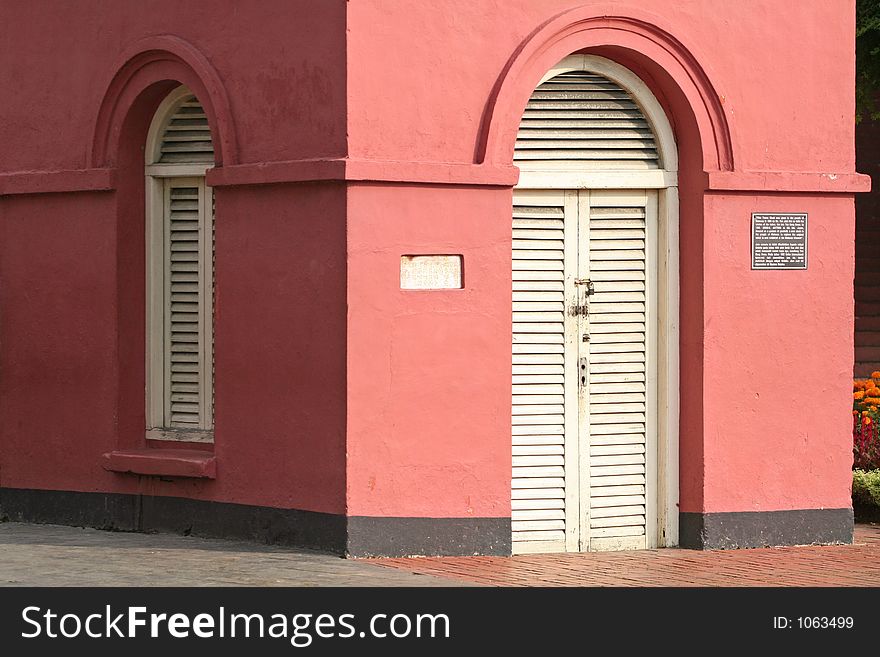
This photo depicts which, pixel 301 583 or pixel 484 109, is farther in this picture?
pixel 484 109

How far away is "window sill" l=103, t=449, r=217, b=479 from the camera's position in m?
10.3

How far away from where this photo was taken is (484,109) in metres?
9.84

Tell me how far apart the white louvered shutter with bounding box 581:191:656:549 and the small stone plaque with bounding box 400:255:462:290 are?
1009 mm

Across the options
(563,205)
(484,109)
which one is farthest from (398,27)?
(563,205)

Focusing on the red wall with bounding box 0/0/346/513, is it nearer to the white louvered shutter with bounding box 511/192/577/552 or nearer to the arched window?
the arched window

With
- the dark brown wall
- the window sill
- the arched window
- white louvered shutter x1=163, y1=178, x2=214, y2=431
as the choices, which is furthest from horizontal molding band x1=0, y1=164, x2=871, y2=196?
the dark brown wall

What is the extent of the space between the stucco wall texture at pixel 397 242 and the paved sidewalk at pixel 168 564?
0.38 metres

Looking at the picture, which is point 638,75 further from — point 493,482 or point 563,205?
point 493,482

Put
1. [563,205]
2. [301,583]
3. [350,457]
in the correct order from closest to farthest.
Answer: [301,583]
[350,457]
[563,205]

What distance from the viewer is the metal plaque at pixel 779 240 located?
10422 mm

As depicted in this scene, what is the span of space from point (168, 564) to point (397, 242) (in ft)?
7.30

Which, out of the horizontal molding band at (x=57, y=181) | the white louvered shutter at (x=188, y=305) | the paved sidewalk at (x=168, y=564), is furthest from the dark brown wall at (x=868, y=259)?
the horizontal molding band at (x=57, y=181)

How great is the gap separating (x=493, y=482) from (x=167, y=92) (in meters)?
3.31

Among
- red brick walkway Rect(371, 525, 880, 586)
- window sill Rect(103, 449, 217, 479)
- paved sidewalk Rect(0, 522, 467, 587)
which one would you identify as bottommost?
red brick walkway Rect(371, 525, 880, 586)
